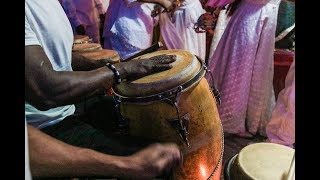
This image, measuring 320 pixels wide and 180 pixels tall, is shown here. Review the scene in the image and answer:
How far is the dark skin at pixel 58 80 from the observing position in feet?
5.58

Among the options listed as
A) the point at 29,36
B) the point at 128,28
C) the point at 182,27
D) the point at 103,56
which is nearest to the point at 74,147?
the point at 29,36

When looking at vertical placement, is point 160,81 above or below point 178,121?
above

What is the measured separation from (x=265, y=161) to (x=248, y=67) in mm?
2244

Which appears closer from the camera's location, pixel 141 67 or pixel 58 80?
pixel 58 80

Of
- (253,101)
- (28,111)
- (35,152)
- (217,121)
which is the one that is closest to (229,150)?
(253,101)

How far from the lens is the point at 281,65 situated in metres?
4.29

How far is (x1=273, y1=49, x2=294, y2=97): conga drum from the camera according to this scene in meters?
4.23

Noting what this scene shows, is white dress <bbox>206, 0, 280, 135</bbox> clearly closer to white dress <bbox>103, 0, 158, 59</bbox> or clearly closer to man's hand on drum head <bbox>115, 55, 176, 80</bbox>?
white dress <bbox>103, 0, 158, 59</bbox>

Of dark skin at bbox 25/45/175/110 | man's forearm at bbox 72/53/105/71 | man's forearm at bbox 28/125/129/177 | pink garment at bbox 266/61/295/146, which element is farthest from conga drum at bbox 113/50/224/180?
pink garment at bbox 266/61/295/146

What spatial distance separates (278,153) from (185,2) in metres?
4.07

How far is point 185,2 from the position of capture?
5.64 m

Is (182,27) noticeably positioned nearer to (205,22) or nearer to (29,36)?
(205,22)
